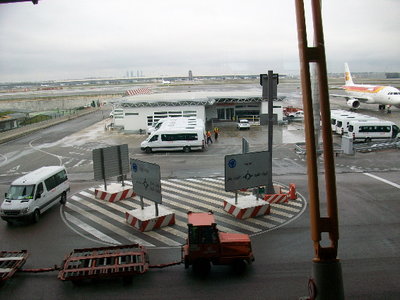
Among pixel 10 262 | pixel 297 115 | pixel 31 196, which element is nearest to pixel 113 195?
pixel 31 196

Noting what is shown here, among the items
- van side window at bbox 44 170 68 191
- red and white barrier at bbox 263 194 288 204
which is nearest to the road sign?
van side window at bbox 44 170 68 191

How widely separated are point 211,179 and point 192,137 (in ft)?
28.9

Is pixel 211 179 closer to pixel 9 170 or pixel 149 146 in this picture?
pixel 149 146

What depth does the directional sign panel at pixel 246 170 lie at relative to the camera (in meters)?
16.4

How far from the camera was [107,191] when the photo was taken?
19.8m

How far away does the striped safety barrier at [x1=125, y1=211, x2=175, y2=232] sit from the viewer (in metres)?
15.2

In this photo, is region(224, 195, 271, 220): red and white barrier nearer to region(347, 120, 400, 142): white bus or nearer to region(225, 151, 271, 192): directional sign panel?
region(225, 151, 271, 192): directional sign panel

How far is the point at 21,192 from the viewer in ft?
54.3

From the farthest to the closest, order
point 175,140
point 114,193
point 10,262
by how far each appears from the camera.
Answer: point 175,140, point 114,193, point 10,262

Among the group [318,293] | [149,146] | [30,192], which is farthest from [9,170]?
[318,293]

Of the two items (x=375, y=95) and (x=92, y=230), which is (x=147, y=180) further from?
(x=375, y=95)

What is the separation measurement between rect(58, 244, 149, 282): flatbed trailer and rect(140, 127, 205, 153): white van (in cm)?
1923

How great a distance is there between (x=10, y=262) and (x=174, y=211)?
7640mm

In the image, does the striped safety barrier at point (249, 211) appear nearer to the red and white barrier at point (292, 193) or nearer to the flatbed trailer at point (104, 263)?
the red and white barrier at point (292, 193)
